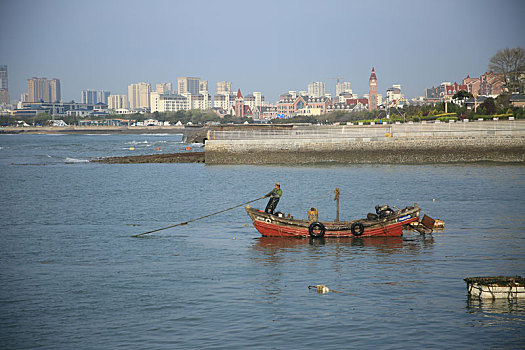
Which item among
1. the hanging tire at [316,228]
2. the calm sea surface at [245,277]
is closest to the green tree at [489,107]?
the calm sea surface at [245,277]

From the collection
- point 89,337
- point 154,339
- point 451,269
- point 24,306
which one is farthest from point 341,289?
point 24,306

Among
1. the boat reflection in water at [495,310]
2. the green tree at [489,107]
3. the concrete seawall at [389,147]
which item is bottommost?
the boat reflection in water at [495,310]

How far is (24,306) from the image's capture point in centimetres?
2014

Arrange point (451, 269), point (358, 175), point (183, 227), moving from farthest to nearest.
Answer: point (358, 175) < point (183, 227) < point (451, 269)

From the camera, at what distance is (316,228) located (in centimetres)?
2922

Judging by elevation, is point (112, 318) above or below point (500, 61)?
below

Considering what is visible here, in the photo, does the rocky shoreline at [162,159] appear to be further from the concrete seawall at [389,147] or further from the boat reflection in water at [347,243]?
the boat reflection in water at [347,243]

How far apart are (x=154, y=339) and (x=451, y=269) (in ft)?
41.3

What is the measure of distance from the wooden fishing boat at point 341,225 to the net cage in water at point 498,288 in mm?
9549

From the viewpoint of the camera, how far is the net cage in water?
19.6 meters

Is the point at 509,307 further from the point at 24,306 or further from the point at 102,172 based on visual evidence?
the point at 102,172

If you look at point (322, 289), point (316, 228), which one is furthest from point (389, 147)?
point (322, 289)

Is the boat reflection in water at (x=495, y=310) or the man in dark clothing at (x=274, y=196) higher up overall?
the man in dark clothing at (x=274, y=196)

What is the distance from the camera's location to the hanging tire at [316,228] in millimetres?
29172
